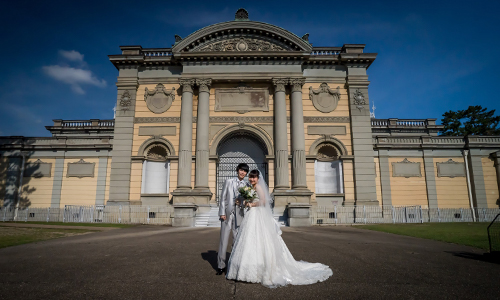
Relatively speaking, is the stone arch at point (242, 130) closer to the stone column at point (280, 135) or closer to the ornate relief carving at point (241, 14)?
the stone column at point (280, 135)

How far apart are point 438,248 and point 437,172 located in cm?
1765

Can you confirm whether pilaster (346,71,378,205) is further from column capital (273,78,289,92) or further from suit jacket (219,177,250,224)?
suit jacket (219,177,250,224)

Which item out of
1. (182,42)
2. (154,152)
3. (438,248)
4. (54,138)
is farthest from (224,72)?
(438,248)

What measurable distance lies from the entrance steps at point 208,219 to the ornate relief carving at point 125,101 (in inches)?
414

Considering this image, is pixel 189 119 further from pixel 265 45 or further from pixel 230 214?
pixel 230 214

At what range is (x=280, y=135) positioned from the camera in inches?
843

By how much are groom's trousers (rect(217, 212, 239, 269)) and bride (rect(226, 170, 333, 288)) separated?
0.33 meters

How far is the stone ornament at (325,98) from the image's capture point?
74.4ft

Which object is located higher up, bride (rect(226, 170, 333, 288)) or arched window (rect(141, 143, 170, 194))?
arched window (rect(141, 143, 170, 194))

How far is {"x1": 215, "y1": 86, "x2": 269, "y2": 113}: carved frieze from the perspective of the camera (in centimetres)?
2261

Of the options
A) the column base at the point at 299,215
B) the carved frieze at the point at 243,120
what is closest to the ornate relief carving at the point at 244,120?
the carved frieze at the point at 243,120

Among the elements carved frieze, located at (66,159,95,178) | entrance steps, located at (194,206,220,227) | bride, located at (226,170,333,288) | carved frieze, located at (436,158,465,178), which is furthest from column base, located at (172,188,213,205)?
carved frieze, located at (436,158,465,178)

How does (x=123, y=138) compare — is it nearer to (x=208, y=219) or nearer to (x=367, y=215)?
(x=208, y=219)

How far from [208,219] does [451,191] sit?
19443 millimetres
